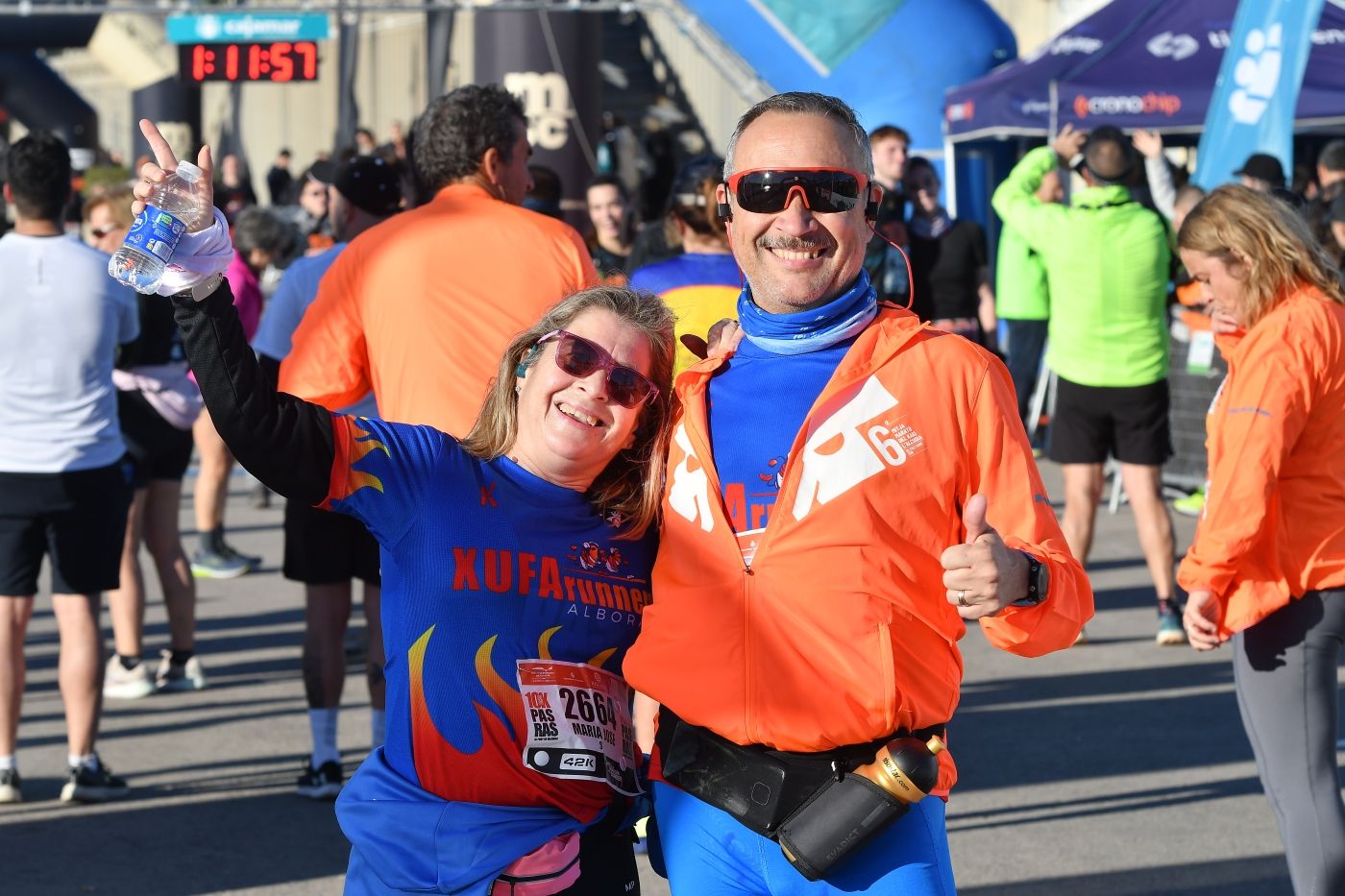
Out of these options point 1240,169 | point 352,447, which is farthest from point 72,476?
point 1240,169

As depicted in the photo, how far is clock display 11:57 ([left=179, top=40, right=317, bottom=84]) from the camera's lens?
15703mm

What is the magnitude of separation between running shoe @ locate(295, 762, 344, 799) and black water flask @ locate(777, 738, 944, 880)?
3.52 m

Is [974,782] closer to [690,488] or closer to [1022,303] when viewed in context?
[690,488]

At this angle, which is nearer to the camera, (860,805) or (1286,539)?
(860,805)

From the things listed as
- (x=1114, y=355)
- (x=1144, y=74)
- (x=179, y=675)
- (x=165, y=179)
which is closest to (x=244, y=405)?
(x=165, y=179)

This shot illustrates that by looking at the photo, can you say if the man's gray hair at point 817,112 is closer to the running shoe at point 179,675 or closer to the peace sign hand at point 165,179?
the peace sign hand at point 165,179

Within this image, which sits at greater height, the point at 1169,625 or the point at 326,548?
the point at 326,548

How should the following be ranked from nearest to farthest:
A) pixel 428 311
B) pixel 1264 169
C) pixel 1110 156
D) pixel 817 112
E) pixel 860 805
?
pixel 860 805
pixel 817 112
pixel 428 311
pixel 1110 156
pixel 1264 169

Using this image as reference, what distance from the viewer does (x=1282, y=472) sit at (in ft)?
12.8

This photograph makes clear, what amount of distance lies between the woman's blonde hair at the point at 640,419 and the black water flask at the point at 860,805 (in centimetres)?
57

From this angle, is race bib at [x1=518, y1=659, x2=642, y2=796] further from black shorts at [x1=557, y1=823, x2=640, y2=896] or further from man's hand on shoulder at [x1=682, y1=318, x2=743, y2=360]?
man's hand on shoulder at [x1=682, y1=318, x2=743, y2=360]

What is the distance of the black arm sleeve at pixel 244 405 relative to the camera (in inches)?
103

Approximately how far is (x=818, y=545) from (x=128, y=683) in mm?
5211

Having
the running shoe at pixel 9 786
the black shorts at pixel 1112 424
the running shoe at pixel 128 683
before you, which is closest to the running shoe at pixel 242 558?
the running shoe at pixel 128 683
